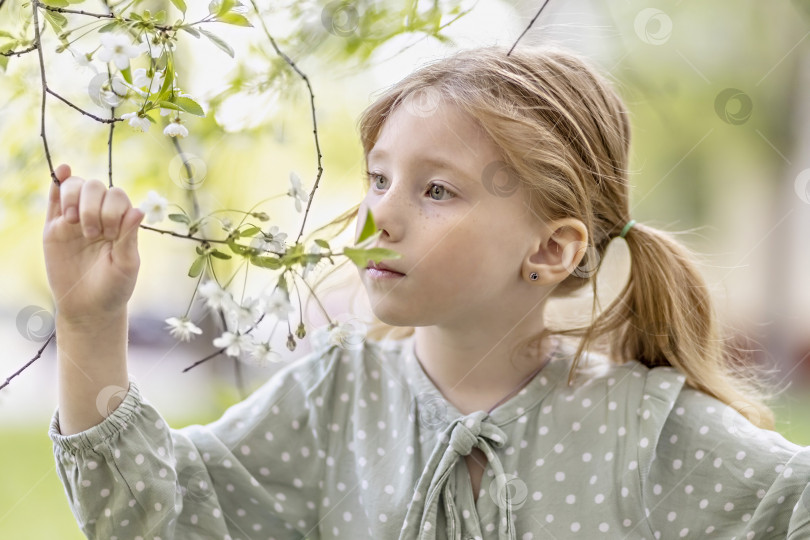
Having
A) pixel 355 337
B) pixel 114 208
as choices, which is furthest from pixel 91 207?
pixel 355 337

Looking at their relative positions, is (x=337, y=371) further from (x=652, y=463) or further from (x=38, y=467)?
(x=38, y=467)

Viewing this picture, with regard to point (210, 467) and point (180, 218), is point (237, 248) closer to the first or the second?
Answer: point (180, 218)

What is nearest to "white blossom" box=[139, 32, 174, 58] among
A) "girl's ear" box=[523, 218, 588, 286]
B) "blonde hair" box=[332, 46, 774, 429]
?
"blonde hair" box=[332, 46, 774, 429]

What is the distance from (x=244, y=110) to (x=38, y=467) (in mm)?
871

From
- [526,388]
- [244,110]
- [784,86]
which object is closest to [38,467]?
[244,110]

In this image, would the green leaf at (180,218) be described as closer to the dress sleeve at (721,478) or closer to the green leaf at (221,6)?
the green leaf at (221,6)

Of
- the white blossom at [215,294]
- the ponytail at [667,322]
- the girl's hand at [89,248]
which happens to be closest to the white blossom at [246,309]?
the white blossom at [215,294]

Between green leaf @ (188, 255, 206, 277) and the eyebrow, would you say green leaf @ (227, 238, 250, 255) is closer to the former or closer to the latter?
green leaf @ (188, 255, 206, 277)

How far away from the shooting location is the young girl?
0.83 metres

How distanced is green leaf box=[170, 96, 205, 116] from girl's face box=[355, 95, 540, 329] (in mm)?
253

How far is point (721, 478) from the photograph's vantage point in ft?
2.89

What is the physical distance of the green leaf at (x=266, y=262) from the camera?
578mm

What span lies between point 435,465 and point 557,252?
0.95ft

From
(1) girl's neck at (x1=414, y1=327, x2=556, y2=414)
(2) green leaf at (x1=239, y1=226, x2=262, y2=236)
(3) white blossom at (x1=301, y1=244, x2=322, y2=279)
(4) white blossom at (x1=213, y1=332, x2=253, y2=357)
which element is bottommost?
(1) girl's neck at (x1=414, y1=327, x2=556, y2=414)
